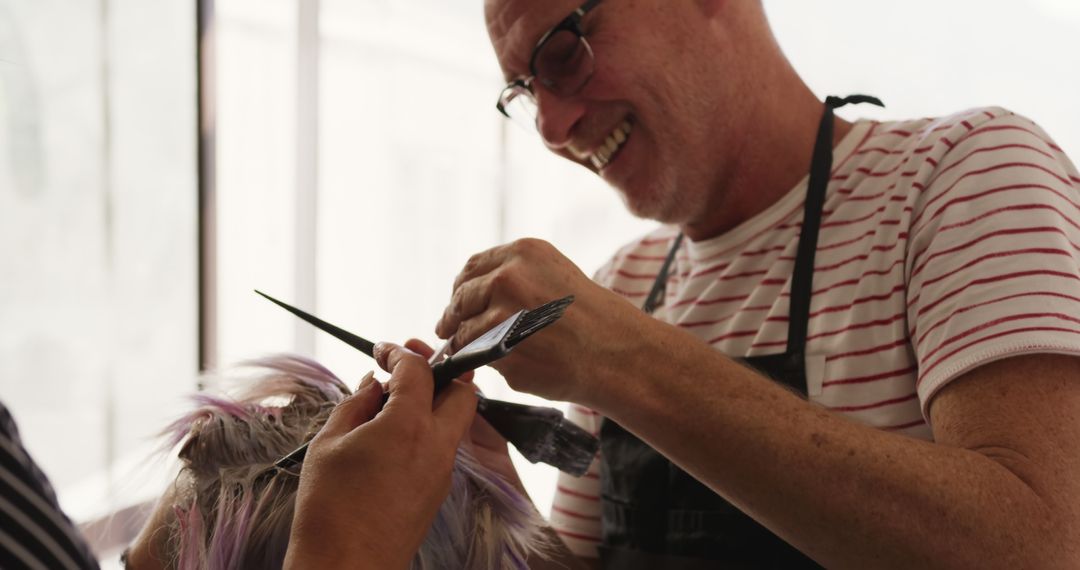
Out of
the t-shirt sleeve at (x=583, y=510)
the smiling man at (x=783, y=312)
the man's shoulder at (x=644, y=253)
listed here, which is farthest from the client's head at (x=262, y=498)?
the man's shoulder at (x=644, y=253)

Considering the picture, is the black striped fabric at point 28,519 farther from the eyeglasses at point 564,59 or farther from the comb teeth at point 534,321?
the eyeglasses at point 564,59

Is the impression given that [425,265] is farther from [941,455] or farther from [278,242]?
[941,455]

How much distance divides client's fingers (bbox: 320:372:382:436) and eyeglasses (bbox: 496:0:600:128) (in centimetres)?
74

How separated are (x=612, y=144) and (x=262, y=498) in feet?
2.85

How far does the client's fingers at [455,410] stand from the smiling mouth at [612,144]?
720 millimetres

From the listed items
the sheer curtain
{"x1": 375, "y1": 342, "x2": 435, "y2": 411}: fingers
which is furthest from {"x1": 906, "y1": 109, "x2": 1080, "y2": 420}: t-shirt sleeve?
the sheer curtain

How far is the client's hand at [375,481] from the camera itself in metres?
0.74

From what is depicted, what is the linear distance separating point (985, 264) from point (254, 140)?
7.21 feet

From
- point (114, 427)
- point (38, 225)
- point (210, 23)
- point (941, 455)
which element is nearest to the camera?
point (941, 455)

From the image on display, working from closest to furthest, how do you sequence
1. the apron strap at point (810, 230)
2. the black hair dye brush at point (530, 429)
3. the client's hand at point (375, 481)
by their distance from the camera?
the client's hand at point (375, 481)
the black hair dye brush at point (530, 429)
the apron strap at point (810, 230)

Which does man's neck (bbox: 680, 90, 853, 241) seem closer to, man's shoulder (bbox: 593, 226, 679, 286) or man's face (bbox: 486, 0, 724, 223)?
man's face (bbox: 486, 0, 724, 223)

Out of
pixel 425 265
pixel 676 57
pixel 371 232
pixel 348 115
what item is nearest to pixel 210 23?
pixel 348 115

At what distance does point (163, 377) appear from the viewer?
2168 mm

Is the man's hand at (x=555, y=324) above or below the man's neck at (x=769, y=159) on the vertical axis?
below
